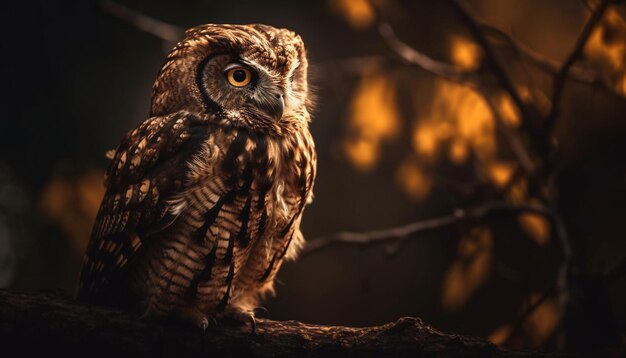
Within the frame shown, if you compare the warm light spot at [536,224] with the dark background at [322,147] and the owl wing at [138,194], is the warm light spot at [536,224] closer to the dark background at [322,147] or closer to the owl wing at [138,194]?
the dark background at [322,147]

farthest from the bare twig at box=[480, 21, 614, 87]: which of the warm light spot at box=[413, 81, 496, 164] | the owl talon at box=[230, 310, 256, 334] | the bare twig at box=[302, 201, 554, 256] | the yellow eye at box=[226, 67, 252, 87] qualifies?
the owl talon at box=[230, 310, 256, 334]

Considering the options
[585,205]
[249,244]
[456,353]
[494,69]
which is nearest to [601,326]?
[585,205]

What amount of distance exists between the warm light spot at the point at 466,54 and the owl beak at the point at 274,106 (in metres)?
0.84

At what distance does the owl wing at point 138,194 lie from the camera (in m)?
1.43

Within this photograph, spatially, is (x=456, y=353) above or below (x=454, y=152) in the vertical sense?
below

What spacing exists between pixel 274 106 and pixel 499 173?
1.00 m

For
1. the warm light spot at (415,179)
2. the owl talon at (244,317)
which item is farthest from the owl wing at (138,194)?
the warm light spot at (415,179)

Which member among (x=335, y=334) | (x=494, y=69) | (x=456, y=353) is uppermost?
(x=494, y=69)

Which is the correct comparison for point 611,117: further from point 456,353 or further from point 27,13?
point 27,13

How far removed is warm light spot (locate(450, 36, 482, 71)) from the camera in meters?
2.06

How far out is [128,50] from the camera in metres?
2.62

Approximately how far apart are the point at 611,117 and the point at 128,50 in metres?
2.07

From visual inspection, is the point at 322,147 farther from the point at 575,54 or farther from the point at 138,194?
the point at 138,194

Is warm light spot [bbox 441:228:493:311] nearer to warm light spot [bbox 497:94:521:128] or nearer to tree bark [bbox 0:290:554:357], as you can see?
warm light spot [bbox 497:94:521:128]
